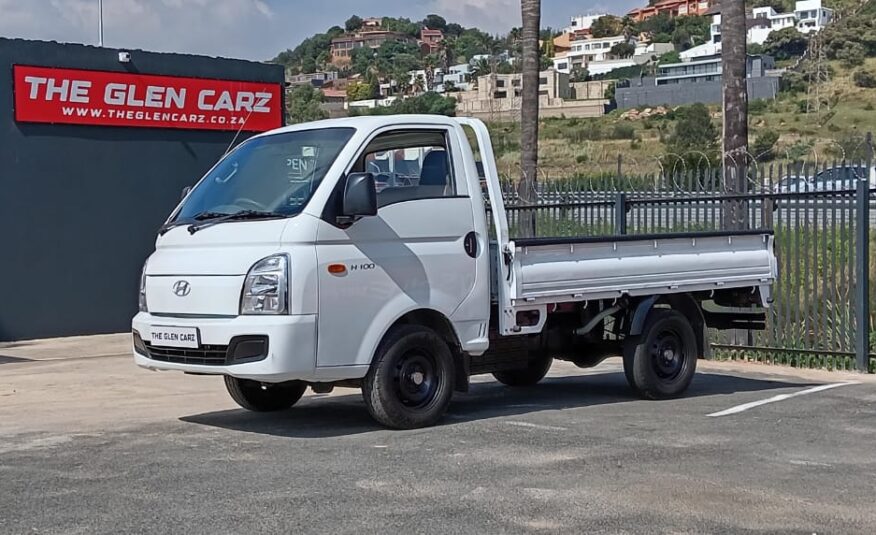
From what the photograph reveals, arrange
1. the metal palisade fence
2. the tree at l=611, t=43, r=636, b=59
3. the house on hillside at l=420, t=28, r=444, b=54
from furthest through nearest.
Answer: the tree at l=611, t=43, r=636, b=59
the house on hillside at l=420, t=28, r=444, b=54
the metal palisade fence

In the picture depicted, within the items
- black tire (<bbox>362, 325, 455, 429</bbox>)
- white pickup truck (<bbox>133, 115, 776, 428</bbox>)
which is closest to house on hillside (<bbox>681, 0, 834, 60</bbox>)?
white pickup truck (<bbox>133, 115, 776, 428</bbox>)

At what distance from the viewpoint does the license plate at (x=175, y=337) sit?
8.72 metres

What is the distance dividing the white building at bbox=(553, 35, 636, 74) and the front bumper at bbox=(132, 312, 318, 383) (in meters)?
164

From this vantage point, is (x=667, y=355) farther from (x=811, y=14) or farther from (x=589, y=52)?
(x=589, y=52)

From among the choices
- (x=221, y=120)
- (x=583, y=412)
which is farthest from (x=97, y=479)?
(x=221, y=120)

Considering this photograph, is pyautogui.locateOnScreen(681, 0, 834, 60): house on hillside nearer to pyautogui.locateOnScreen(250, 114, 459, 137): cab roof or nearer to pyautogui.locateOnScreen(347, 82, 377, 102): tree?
pyautogui.locateOnScreen(347, 82, 377, 102): tree

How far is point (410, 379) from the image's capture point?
923cm

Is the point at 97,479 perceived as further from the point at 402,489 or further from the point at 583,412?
the point at 583,412

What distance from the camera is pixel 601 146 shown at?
66750mm

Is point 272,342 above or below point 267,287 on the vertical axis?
below

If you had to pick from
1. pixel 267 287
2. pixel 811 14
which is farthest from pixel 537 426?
pixel 811 14

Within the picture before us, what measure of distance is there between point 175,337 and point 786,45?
119m

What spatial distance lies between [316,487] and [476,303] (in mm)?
2790

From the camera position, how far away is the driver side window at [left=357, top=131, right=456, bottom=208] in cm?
924
